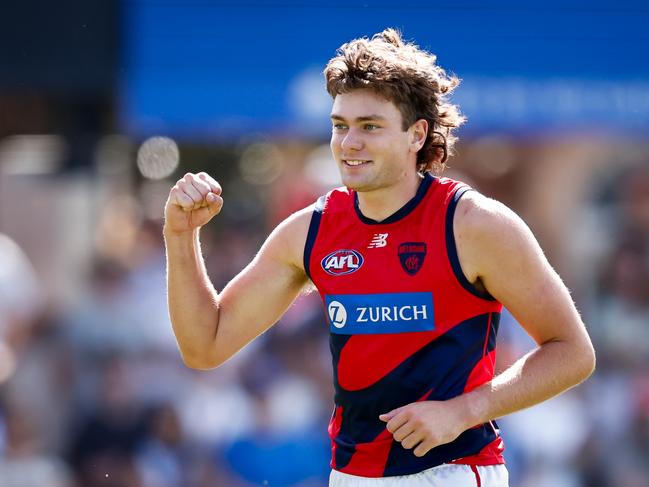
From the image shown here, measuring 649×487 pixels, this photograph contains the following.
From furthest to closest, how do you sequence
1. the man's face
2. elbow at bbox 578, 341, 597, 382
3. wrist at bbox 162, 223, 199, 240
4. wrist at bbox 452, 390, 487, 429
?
wrist at bbox 162, 223, 199, 240, the man's face, elbow at bbox 578, 341, 597, 382, wrist at bbox 452, 390, 487, 429

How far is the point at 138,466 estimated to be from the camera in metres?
8.38

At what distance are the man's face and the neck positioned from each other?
0.04 meters

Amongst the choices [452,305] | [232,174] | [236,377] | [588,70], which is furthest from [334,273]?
[232,174]

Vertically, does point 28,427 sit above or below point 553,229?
below

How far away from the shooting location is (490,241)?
13.0 ft

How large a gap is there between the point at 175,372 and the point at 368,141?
16.7 feet

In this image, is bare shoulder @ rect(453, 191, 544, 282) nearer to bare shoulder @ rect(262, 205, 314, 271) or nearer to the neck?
the neck

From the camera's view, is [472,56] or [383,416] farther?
[472,56]

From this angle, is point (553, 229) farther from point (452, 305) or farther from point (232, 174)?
point (452, 305)

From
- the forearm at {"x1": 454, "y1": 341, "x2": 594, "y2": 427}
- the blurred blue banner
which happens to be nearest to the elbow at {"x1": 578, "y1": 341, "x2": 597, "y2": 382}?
the forearm at {"x1": 454, "y1": 341, "x2": 594, "y2": 427}

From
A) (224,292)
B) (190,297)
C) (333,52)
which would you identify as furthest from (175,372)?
(190,297)

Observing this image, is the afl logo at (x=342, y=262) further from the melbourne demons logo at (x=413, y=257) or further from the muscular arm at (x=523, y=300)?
the muscular arm at (x=523, y=300)

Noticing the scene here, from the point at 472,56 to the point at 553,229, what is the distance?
6.10 ft

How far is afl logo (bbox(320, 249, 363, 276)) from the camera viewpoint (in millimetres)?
4137
